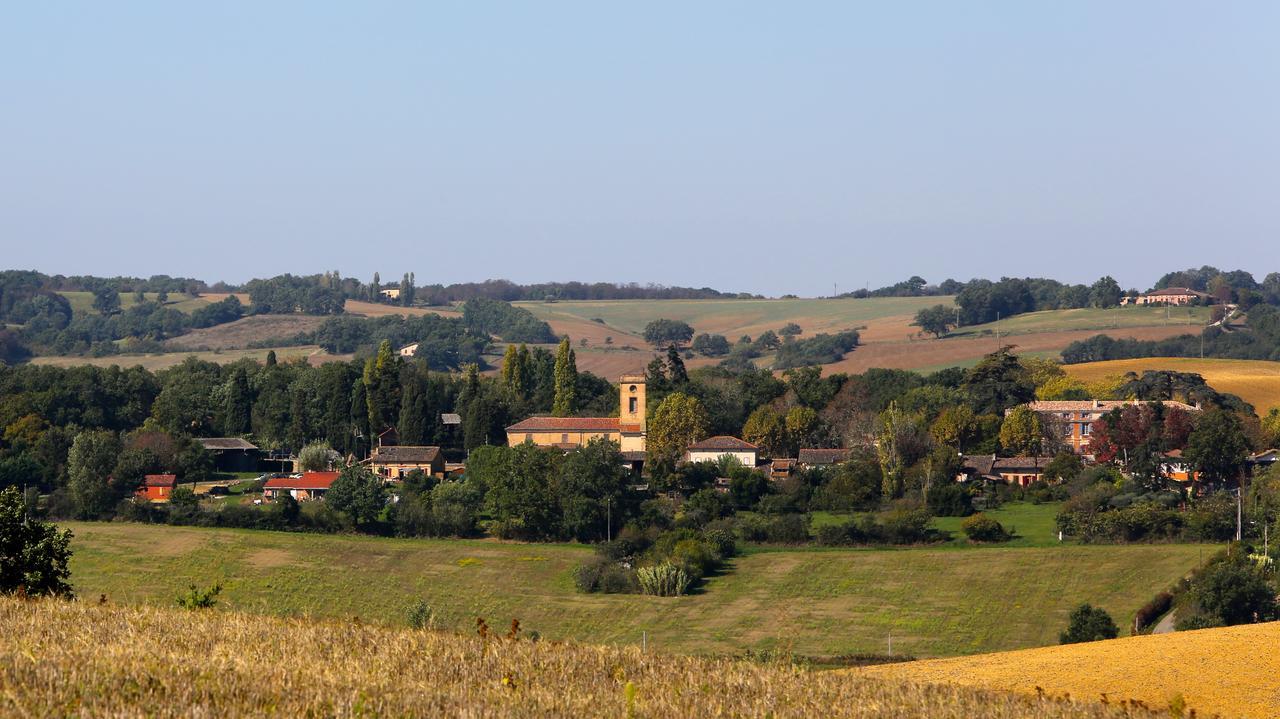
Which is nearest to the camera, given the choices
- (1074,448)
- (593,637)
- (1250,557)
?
(593,637)

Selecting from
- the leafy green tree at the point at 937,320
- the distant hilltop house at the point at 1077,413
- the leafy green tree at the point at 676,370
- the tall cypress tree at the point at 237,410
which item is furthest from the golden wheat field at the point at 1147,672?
the leafy green tree at the point at 937,320

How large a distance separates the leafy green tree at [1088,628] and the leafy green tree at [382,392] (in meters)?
63.0

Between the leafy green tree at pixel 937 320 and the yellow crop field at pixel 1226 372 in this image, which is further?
the leafy green tree at pixel 937 320

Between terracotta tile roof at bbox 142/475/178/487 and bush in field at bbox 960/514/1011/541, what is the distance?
1679 inches

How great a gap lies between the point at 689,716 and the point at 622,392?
90493 mm

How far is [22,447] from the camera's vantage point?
9831cm

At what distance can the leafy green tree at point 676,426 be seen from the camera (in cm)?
10200

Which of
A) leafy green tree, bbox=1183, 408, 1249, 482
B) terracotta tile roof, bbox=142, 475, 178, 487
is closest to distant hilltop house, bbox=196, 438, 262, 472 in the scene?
terracotta tile roof, bbox=142, 475, 178, 487

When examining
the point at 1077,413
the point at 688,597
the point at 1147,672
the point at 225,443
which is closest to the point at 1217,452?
the point at 1077,413

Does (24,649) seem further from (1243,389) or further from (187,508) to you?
(1243,389)

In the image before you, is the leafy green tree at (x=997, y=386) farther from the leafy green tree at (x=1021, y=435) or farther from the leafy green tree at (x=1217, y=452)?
the leafy green tree at (x=1217, y=452)

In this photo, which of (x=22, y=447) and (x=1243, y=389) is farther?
(x=1243, y=389)

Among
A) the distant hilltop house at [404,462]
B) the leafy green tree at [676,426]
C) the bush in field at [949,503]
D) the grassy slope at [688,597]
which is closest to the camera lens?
the grassy slope at [688,597]

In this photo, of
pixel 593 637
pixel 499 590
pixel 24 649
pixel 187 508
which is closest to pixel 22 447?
pixel 187 508
